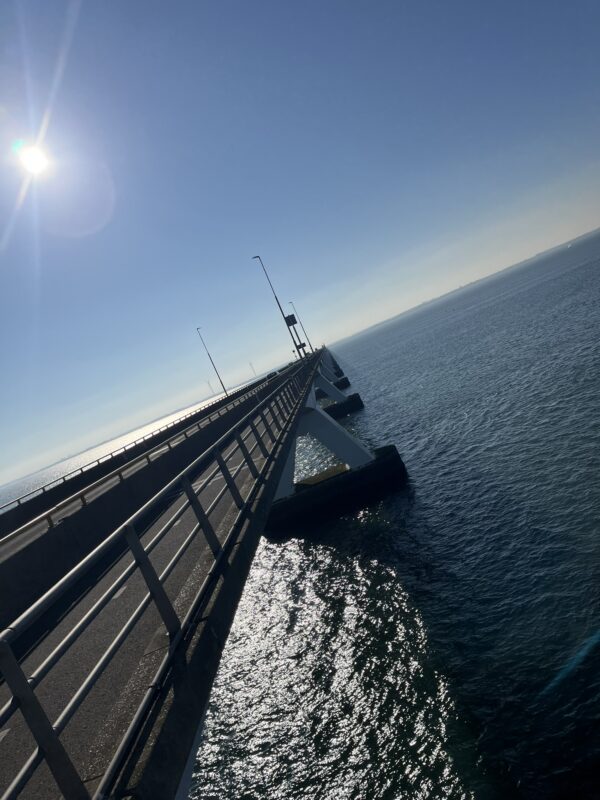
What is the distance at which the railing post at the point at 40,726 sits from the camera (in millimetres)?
2602

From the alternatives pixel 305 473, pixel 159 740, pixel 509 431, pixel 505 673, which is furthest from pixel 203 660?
pixel 305 473

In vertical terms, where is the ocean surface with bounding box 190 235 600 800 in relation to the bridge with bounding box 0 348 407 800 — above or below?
below

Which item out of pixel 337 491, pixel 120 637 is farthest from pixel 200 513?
pixel 337 491

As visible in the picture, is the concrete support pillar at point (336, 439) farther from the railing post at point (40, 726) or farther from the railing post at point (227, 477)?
the railing post at point (40, 726)

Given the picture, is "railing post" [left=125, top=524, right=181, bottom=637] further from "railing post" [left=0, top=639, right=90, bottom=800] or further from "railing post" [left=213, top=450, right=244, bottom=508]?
"railing post" [left=213, top=450, right=244, bottom=508]

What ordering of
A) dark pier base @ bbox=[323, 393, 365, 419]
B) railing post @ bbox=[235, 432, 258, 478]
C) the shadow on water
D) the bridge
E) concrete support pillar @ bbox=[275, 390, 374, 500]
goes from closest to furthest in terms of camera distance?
1. the bridge
2. the shadow on water
3. railing post @ bbox=[235, 432, 258, 478]
4. concrete support pillar @ bbox=[275, 390, 374, 500]
5. dark pier base @ bbox=[323, 393, 365, 419]

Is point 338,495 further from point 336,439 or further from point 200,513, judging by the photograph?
point 200,513

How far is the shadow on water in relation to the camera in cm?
844

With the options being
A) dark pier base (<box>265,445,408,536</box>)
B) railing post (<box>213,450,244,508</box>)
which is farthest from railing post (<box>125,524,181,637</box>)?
dark pier base (<box>265,445,408,536</box>)

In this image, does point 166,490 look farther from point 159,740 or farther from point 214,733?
point 214,733

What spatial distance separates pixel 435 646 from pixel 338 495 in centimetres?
1194

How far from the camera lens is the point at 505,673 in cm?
1090

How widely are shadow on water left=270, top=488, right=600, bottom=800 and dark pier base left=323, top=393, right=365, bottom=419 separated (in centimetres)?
3504

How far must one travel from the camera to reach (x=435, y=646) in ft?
41.1
